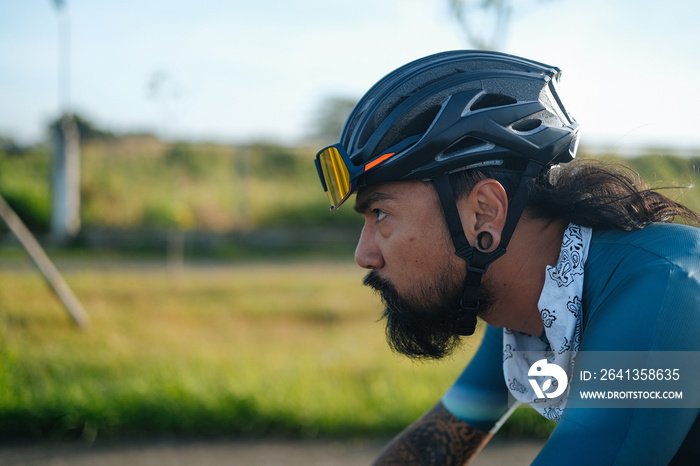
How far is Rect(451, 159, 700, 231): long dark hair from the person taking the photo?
179 centimetres

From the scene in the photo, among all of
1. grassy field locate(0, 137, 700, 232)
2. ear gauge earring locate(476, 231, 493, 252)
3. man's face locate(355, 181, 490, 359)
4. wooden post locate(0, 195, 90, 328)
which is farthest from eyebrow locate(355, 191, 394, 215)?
grassy field locate(0, 137, 700, 232)

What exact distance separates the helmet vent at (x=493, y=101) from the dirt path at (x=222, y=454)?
2.77 metres

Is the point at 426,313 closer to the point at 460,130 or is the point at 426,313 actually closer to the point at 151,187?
the point at 460,130

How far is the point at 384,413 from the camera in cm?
449

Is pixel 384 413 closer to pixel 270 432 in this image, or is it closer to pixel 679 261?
pixel 270 432

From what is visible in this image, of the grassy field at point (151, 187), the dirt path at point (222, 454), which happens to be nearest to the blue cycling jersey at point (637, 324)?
the dirt path at point (222, 454)

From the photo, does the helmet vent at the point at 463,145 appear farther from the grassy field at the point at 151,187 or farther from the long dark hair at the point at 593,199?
the grassy field at the point at 151,187

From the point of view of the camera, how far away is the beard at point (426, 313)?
6.18ft

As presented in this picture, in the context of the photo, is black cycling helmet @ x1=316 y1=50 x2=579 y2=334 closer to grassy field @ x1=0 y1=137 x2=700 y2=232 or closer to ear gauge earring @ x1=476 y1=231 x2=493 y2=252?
ear gauge earring @ x1=476 y1=231 x2=493 y2=252

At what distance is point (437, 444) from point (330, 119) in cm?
1641

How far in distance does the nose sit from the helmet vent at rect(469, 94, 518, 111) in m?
0.50

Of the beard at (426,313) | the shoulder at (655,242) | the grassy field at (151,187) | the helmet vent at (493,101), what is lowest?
the grassy field at (151,187)

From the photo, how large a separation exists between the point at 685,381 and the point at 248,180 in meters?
15.7

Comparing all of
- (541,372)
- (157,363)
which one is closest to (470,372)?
(541,372)
